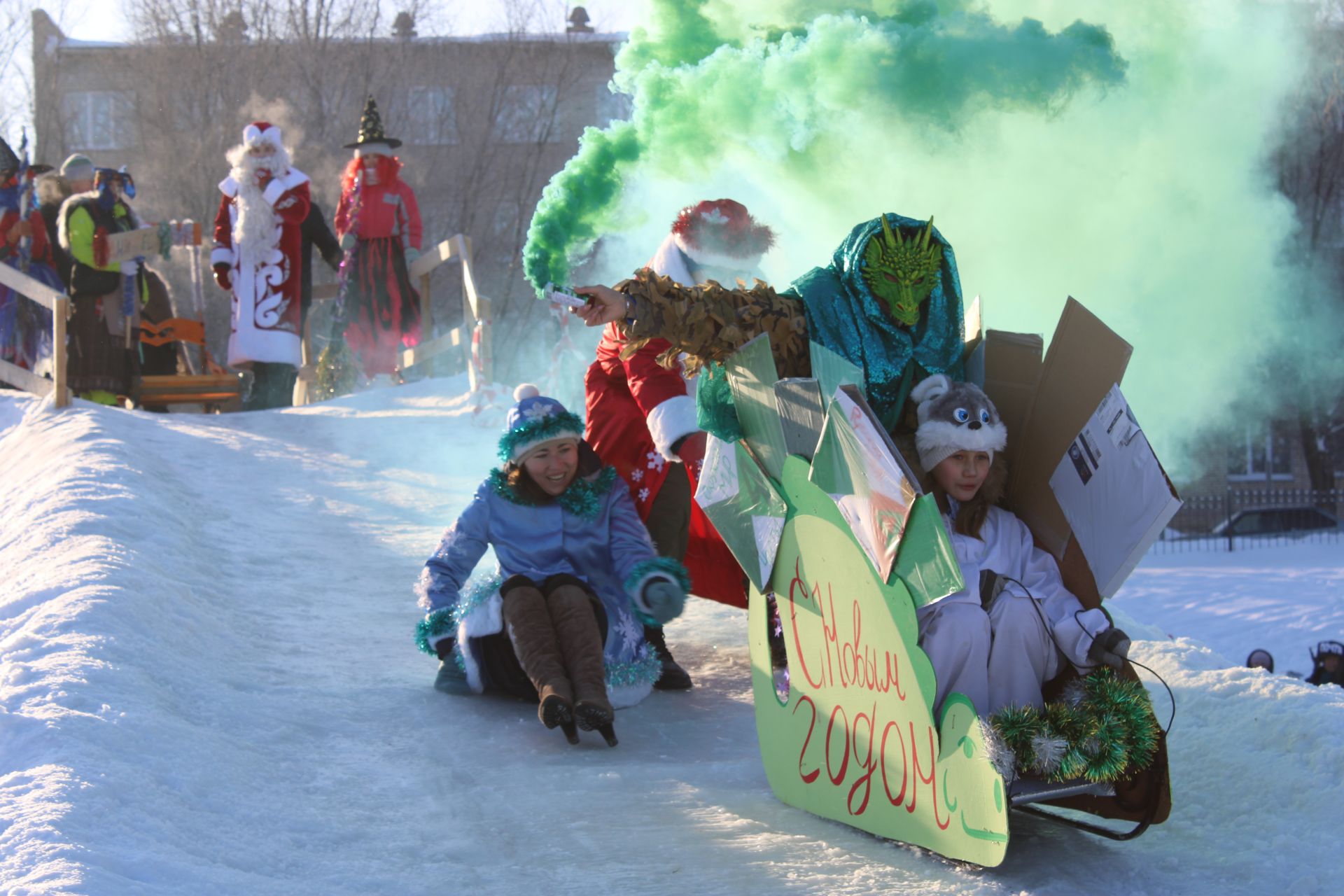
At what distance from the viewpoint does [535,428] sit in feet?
14.5

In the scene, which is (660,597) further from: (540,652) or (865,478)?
(865,478)

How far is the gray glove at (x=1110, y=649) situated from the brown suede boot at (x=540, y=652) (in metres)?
1.45

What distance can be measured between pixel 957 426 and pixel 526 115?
64.2ft

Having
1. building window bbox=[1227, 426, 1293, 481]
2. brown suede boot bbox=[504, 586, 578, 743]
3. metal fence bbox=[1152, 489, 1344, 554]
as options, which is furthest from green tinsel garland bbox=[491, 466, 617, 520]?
building window bbox=[1227, 426, 1293, 481]

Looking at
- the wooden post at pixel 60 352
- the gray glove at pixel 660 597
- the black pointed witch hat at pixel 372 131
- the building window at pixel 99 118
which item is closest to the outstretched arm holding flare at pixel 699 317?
the gray glove at pixel 660 597

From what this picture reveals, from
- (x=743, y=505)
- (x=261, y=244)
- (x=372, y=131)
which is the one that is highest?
(x=372, y=131)

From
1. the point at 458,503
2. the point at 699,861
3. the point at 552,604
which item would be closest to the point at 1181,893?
the point at 699,861

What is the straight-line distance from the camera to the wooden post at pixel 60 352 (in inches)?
351

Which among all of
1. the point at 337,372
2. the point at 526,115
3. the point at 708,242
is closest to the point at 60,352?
the point at 337,372

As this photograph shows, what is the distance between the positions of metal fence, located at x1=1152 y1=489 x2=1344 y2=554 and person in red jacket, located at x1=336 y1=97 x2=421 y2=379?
29.7 feet

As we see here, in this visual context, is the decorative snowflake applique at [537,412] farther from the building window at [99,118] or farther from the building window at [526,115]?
the building window at [99,118]

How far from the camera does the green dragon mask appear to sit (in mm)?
3783

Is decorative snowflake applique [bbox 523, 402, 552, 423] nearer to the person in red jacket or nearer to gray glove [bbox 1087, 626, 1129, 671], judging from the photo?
gray glove [bbox 1087, 626, 1129, 671]

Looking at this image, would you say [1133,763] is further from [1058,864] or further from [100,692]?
[100,692]
